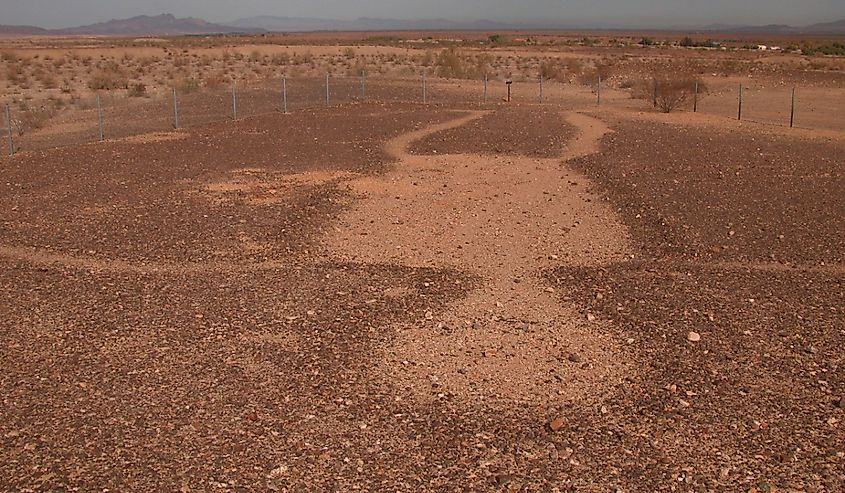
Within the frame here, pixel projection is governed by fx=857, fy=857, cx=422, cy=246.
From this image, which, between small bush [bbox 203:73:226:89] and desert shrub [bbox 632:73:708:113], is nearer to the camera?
desert shrub [bbox 632:73:708:113]

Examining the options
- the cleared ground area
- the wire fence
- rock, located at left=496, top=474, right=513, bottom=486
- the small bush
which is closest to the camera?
rock, located at left=496, top=474, right=513, bottom=486

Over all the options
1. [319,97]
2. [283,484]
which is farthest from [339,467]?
[319,97]

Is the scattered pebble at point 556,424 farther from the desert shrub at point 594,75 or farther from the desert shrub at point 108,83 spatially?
the desert shrub at point 594,75

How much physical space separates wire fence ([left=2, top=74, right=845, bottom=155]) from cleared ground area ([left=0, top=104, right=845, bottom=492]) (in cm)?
904

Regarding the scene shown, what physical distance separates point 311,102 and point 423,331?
2826 centimetres

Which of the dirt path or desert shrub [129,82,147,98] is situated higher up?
desert shrub [129,82,147,98]

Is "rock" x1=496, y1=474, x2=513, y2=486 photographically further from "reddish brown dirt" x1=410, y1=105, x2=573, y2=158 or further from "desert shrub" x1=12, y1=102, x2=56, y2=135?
"desert shrub" x1=12, y1=102, x2=56, y2=135

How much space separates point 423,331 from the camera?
9.66m

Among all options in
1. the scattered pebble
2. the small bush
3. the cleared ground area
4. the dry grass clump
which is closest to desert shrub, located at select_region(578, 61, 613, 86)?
the dry grass clump

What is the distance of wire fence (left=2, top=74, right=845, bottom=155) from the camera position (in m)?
28.6

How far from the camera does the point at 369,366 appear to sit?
866 cm

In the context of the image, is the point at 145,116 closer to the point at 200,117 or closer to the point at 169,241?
the point at 200,117

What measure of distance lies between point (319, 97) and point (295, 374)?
31.5 meters

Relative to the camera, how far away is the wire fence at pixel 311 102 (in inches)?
1126
